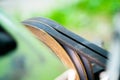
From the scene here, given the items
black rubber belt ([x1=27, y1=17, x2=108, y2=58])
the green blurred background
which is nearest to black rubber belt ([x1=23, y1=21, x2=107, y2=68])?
black rubber belt ([x1=27, y1=17, x2=108, y2=58])

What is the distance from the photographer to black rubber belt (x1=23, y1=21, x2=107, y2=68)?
1.16 meters

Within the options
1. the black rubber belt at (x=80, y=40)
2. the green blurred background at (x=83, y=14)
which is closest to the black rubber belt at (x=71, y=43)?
the black rubber belt at (x=80, y=40)

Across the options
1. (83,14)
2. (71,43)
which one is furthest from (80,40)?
(83,14)

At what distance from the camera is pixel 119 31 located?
0.74 meters

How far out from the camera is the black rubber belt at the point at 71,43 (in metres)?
1.16

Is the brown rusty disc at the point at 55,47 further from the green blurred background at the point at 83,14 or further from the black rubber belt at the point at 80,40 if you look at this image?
the green blurred background at the point at 83,14

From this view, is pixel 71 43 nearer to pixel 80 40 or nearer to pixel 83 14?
pixel 80 40

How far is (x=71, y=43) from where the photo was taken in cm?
121

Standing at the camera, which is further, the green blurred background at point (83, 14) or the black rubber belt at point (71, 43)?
the green blurred background at point (83, 14)

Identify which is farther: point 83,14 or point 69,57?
point 83,14

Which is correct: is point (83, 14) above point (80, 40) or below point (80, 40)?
below

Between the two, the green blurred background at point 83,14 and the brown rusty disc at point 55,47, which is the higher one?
the brown rusty disc at point 55,47

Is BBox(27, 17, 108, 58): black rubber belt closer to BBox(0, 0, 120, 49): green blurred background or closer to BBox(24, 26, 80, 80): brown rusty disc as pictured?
BBox(24, 26, 80, 80): brown rusty disc

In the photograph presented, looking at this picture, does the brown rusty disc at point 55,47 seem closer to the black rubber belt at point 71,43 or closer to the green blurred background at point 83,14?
the black rubber belt at point 71,43
